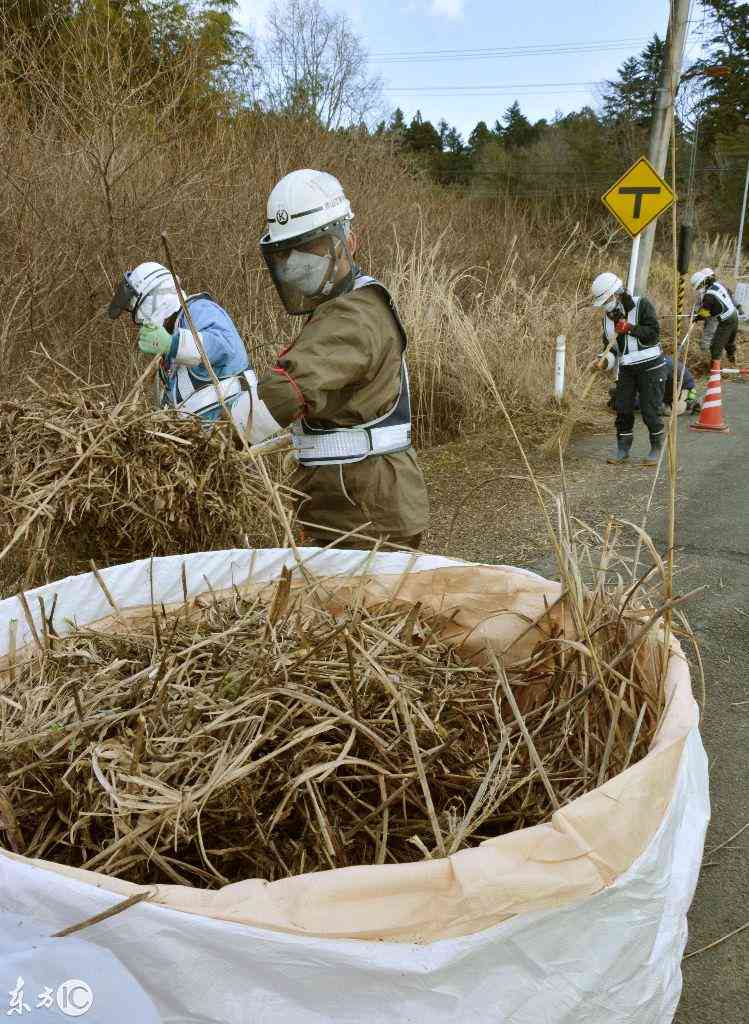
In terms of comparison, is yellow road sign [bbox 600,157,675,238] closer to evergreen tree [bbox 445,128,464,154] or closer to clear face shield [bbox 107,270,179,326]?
clear face shield [bbox 107,270,179,326]

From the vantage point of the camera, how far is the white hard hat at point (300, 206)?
7.54 feet

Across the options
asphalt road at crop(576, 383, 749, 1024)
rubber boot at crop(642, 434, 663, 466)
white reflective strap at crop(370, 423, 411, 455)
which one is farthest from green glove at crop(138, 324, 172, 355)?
rubber boot at crop(642, 434, 663, 466)

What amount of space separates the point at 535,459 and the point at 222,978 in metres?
6.57

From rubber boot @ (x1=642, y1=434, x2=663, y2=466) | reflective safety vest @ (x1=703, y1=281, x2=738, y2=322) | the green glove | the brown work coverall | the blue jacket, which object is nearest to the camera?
the brown work coverall

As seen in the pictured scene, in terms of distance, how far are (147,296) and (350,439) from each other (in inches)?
69.7

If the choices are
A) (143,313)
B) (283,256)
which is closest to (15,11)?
(143,313)

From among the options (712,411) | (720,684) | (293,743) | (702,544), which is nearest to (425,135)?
(712,411)

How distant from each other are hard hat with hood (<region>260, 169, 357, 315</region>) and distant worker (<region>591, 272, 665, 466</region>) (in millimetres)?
5226

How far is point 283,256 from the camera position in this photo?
2377mm

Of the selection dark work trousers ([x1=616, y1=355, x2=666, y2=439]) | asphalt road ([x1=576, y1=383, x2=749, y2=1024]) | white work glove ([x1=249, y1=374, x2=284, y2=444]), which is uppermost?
white work glove ([x1=249, y1=374, x2=284, y2=444])

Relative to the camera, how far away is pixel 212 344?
3.74 m

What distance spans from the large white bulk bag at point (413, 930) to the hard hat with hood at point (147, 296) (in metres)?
3.03

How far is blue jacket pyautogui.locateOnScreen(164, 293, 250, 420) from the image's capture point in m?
3.61

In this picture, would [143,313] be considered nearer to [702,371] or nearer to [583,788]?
[583,788]
